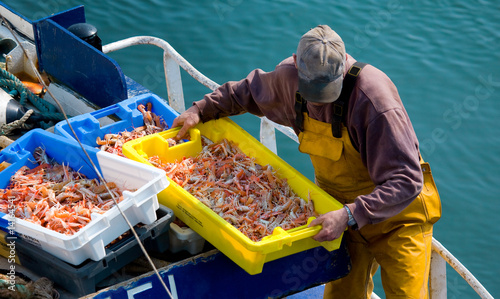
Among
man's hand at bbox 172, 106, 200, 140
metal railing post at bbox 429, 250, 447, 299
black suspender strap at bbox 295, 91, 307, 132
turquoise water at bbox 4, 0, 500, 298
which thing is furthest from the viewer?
turquoise water at bbox 4, 0, 500, 298

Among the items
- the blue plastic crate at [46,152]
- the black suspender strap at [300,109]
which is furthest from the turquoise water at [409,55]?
the blue plastic crate at [46,152]

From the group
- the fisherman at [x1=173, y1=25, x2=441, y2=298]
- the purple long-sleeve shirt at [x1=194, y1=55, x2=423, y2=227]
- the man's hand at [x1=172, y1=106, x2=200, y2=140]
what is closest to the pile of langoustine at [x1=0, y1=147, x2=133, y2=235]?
the man's hand at [x1=172, y1=106, x2=200, y2=140]

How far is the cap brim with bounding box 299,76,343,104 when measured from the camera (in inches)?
115

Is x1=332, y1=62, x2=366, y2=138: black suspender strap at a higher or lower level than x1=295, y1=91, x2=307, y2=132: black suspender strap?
higher

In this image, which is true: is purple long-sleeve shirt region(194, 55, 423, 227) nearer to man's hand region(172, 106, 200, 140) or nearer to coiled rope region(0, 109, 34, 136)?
man's hand region(172, 106, 200, 140)

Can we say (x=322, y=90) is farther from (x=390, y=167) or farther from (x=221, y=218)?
(x=221, y=218)

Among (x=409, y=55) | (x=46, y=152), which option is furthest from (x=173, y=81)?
(x=409, y=55)

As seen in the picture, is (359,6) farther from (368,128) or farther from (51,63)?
(368,128)

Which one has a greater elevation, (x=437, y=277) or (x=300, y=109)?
(x=300, y=109)

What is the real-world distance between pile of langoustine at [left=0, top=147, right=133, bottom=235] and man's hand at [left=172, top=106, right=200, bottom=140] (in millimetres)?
644

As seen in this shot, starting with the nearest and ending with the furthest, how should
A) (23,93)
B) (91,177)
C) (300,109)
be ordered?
(300,109)
(91,177)
(23,93)

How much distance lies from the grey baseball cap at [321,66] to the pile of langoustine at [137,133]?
4.80ft

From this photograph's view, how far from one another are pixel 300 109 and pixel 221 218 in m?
0.84

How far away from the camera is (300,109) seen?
11.0 feet
